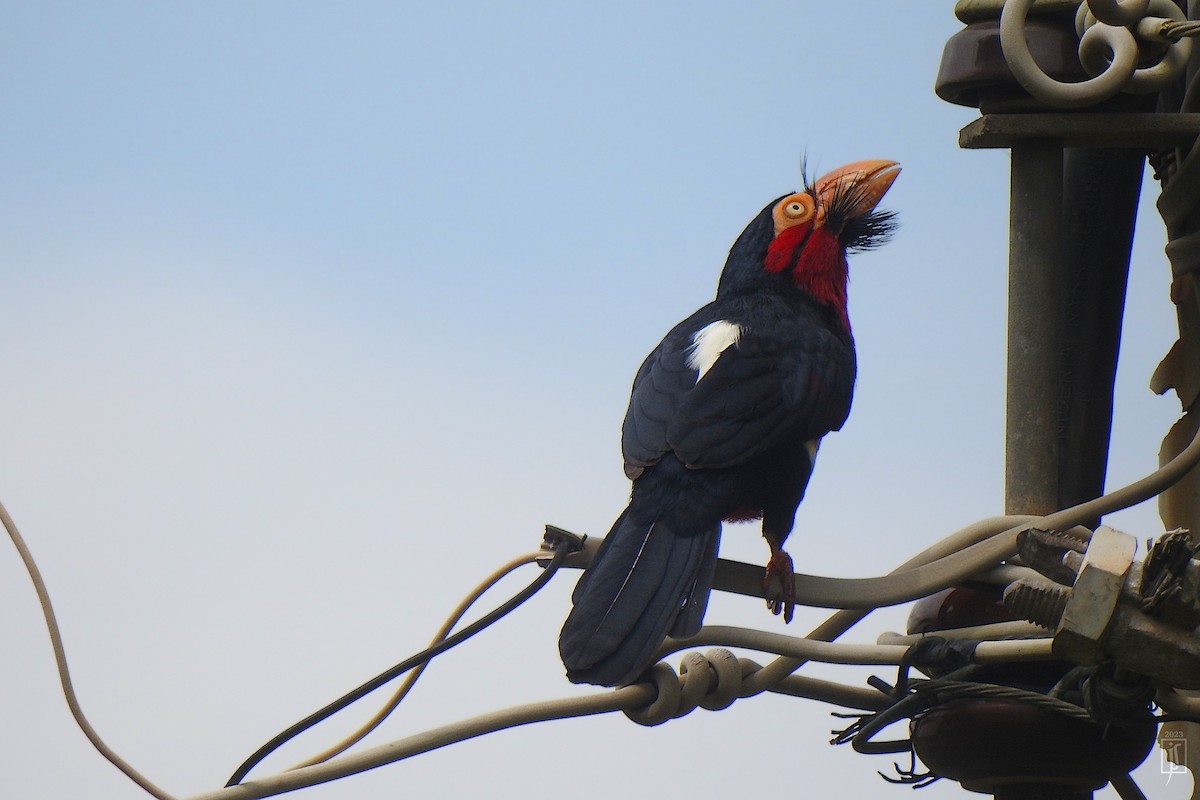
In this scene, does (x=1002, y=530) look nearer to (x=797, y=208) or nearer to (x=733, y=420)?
(x=733, y=420)

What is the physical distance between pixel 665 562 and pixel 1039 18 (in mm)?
848

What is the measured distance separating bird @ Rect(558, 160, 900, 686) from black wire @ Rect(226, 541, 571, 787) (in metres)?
0.11

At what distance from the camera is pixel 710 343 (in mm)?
2268

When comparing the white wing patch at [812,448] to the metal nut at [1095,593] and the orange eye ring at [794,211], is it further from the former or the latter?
the metal nut at [1095,593]

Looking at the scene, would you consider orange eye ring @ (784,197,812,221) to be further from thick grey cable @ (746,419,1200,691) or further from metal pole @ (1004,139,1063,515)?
thick grey cable @ (746,419,1200,691)

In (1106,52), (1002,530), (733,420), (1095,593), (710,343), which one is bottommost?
(1095,593)

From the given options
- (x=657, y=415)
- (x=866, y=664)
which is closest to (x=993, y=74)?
(x=657, y=415)

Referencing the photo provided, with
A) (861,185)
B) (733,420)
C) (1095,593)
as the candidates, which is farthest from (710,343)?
(1095,593)

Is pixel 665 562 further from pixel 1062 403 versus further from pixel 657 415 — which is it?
pixel 1062 403

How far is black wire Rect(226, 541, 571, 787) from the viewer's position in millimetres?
1576

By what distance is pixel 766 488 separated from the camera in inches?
86.1

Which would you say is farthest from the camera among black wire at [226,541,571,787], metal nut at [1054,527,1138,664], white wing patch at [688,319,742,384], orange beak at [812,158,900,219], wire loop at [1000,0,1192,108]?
orange beak at [812,158,900,219]

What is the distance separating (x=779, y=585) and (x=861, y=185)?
2.65 feet

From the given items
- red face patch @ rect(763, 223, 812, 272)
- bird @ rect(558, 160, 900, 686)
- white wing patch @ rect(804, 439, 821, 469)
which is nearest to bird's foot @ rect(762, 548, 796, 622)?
bird @ rect(558, 160, 900, 686)
